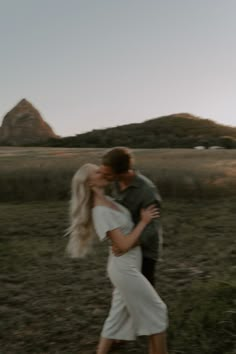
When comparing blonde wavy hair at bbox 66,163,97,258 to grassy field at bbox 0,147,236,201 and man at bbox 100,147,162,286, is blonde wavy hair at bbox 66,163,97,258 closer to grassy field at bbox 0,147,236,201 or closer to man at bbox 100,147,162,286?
man at bbox 100,147,162,286

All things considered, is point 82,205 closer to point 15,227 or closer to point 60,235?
point 60,235

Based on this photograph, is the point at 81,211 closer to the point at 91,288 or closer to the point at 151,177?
the point at 91,288

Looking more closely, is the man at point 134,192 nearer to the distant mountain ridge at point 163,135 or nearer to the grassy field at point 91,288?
the grassy field at point 91,288

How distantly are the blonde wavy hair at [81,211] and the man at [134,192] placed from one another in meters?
0.15

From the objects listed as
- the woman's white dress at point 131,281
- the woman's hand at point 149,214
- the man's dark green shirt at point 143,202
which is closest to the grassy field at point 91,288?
the woman's white dress at point 131,281

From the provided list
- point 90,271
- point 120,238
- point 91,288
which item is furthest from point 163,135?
point 120,238

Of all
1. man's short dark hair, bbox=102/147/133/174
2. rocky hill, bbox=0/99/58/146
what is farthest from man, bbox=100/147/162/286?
rocky hill, bbox=0/99/58/146

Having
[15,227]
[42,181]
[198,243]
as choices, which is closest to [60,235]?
[15,227]

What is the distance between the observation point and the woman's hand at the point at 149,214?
4.05m

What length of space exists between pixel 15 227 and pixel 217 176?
5.99 metres

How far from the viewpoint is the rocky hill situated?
81.2 m

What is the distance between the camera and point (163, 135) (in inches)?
1777

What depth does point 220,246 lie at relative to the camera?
9047mm

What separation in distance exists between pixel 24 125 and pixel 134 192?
79708 millimetres
